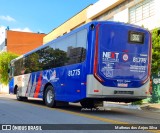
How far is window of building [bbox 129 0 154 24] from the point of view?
25047 mm

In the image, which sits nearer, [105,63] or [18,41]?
[105,63]

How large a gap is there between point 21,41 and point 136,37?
69.0 metres

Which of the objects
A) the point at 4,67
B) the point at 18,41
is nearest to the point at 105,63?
the point at 4,67

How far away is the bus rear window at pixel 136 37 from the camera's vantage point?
45.0ft

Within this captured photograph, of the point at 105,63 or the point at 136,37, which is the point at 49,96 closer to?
the point at 105,63

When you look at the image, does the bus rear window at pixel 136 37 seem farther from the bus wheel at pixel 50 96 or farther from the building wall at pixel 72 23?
the building wall at pixel 72 23

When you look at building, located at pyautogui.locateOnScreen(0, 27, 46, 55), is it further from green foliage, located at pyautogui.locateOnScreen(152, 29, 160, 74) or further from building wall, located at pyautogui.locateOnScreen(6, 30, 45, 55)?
green foliage, located at pyautogui.locateOnScreen(152, 29, 160, 74)

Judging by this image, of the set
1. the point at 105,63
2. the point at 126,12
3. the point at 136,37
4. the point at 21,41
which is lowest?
the point at 105,63

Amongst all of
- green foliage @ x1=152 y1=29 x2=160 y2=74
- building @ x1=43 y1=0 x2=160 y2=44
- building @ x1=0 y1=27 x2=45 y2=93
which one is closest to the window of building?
building @ x1=43 y1=0 x2=160 y2=44

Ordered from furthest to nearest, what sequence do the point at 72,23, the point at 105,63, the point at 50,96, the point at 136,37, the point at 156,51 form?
the point at 72,23, the point at 156,51, the point at 50,96, the point at 136,37, the point at 105,63

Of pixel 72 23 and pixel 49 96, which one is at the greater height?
pixel 72 23

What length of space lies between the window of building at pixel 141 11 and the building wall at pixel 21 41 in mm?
52958

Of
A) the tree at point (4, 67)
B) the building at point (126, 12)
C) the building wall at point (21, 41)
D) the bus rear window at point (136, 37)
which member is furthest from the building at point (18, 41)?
the bus rear window at point (136, 37)

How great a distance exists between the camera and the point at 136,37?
13828 millimetres
